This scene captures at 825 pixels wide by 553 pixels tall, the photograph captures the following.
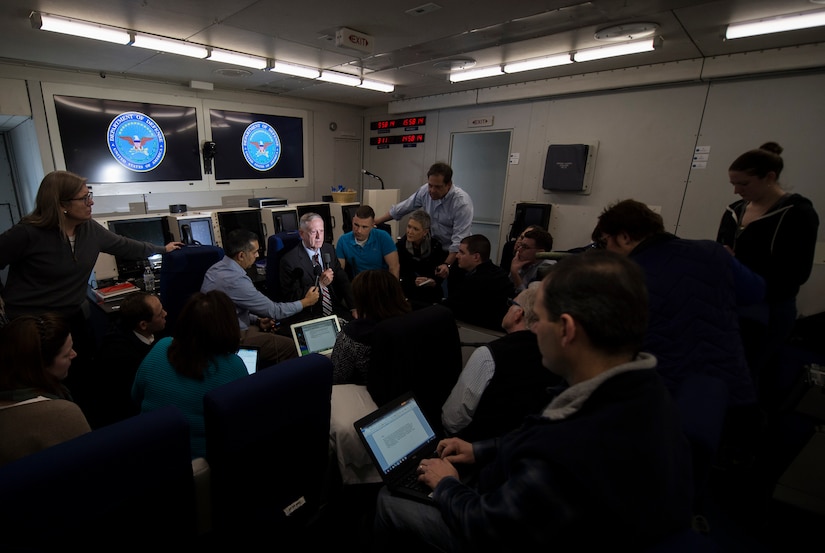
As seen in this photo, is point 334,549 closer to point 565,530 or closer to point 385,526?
point 385,526

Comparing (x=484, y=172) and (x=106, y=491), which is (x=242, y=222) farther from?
(x=106, y=491)

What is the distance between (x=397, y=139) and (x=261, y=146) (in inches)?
76.1

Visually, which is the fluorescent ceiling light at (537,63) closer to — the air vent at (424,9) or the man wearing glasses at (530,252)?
the air vent at (424,9)

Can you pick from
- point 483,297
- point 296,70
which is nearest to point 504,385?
point 483,297

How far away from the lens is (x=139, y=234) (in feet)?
11.5

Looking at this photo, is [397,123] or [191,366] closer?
[191,366]

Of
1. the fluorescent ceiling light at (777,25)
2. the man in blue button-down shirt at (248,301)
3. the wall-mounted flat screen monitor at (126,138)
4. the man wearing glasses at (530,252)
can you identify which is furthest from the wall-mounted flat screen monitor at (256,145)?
the fluorescent ceiling light at (777,25)

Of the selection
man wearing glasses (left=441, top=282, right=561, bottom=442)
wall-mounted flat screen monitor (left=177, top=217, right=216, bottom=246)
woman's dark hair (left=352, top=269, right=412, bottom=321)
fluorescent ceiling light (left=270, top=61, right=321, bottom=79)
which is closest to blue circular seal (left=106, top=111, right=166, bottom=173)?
wall-mounted flat screen monitor (left=177, top=217, right=216, bottom=246)

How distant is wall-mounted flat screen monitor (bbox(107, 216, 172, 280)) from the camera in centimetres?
319

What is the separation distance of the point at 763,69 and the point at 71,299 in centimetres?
492

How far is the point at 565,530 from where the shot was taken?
734 millimetres

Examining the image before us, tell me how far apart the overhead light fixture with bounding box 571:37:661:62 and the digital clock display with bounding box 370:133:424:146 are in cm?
271

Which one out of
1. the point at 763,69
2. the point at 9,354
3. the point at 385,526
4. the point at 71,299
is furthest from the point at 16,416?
the point at 763,69

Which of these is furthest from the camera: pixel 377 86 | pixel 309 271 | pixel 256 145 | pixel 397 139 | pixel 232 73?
pixel 397 139
